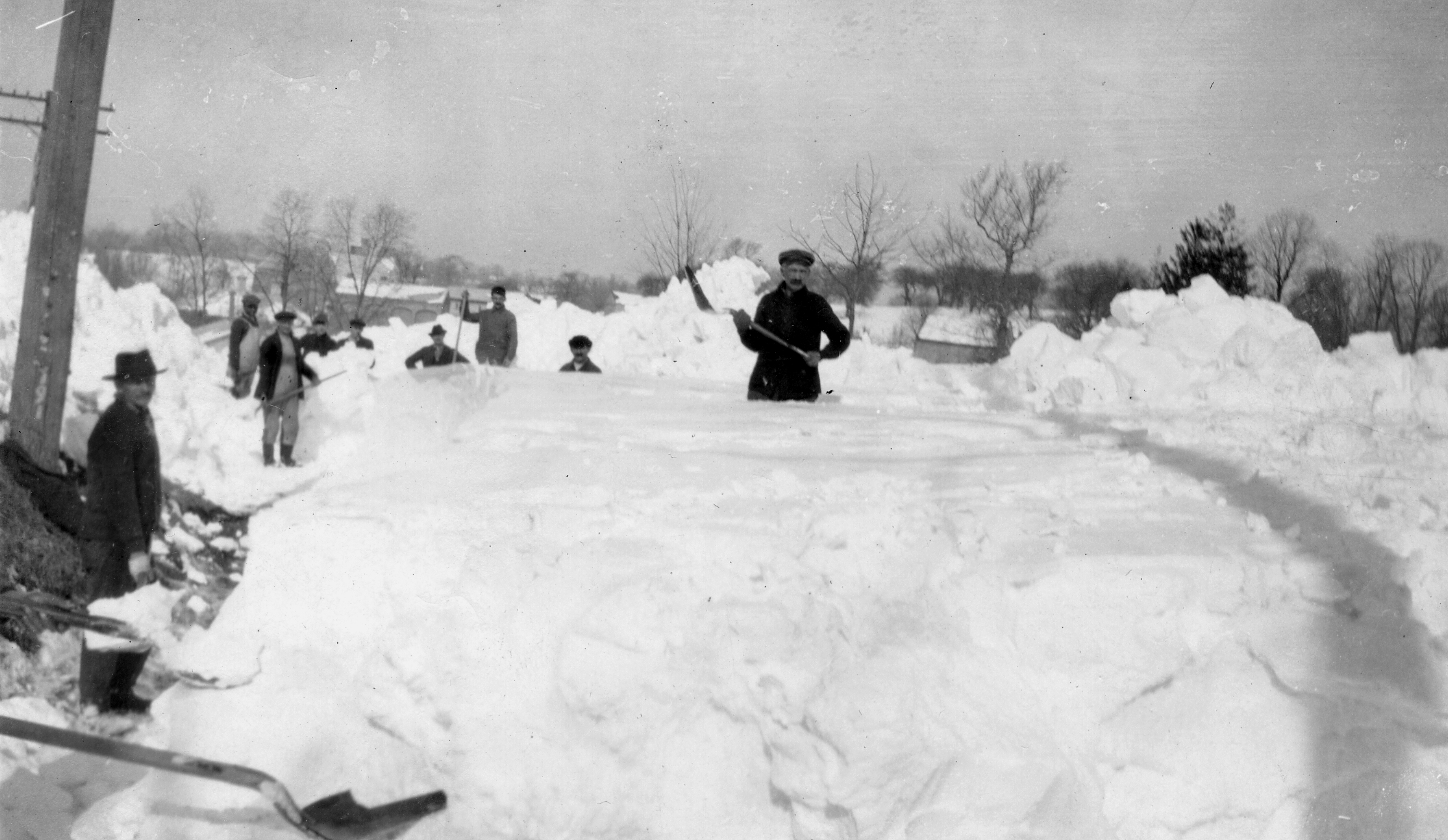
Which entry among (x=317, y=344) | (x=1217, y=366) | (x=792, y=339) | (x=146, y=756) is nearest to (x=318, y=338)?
(x=317, y=344)

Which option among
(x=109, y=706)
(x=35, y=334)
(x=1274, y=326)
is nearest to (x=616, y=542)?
(x=109, y=706)

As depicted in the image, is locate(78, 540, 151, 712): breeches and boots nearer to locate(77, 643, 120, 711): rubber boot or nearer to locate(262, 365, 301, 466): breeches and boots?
locate(77, 643, 120, 711): rubber boot

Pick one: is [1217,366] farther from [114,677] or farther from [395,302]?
[395,302]

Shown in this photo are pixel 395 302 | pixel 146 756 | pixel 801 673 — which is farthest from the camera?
pixel 395 302

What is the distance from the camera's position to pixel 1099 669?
2.92m

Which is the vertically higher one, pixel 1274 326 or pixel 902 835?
pixel 1274 326

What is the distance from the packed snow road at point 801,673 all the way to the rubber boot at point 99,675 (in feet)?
1.09

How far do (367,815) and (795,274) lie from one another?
372 cm

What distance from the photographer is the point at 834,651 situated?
117 inches

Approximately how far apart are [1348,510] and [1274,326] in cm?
751

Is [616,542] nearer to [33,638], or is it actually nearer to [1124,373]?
[33,638]

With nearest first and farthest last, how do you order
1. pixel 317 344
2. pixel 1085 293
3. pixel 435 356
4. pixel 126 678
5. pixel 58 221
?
pixel 126 678
pixel 58 221
pixel 317 344
pixel 435 356
pixel 1085 293

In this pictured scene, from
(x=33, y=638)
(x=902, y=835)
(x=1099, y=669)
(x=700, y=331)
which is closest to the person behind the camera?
(x=902, y=835)

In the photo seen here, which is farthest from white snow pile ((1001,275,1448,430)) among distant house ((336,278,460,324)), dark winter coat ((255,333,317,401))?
distant house ((336,278,460,324))
